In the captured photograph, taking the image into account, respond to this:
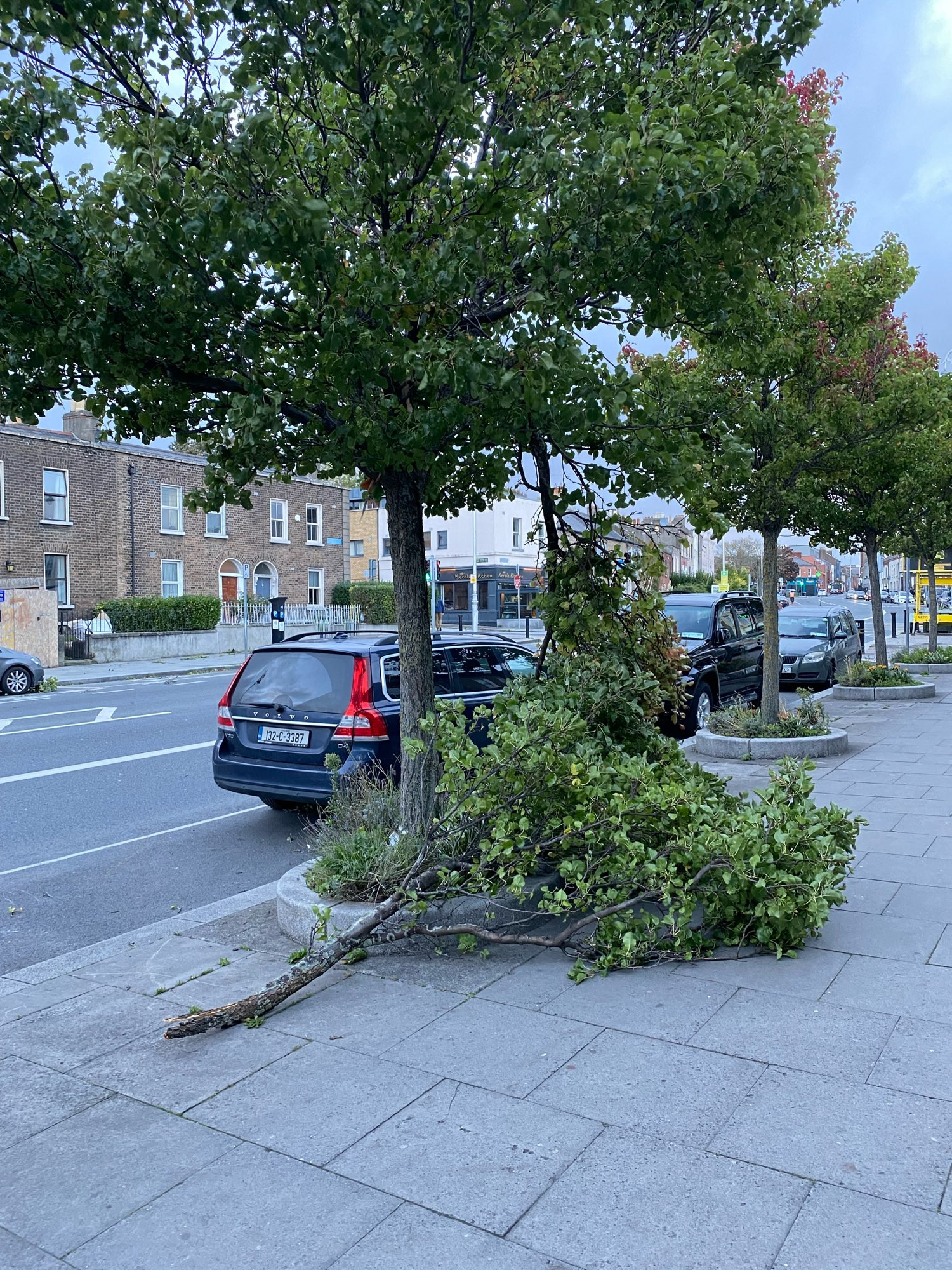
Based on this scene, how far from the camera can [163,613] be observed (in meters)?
34.4

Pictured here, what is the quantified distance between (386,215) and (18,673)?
19957mm

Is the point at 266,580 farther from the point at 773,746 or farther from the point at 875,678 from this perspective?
the point at 773,746

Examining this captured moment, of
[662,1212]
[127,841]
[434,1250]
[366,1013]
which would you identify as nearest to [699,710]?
[127,841]

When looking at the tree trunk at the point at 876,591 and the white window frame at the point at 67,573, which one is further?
the white window frame at the point at 67,573

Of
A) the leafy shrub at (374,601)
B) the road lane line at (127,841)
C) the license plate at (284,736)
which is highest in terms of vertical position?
the leafy shrub at (374,601)

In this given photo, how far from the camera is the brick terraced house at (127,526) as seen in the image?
32.8 meters

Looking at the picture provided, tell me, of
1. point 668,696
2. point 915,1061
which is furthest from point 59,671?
point 915,1061

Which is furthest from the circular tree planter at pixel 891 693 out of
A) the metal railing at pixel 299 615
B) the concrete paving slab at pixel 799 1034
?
the metal railing at pixel 299 615

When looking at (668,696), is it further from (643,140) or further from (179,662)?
(179,662)

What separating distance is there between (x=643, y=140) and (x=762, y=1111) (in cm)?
404

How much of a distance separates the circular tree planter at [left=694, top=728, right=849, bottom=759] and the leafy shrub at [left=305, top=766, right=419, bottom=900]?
578 cm

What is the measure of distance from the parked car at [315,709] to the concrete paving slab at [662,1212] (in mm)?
4793

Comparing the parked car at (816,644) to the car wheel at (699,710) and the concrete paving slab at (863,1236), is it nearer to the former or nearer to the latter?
the car wheel at (699,710)

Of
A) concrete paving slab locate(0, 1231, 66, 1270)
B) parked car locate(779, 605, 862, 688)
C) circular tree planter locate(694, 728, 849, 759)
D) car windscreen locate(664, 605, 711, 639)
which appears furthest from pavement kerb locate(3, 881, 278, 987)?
parked car locate(779, 605, 862, 688)
